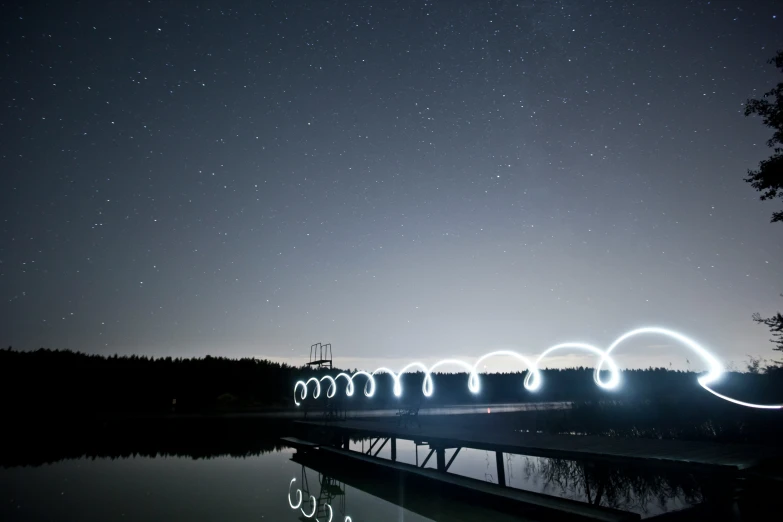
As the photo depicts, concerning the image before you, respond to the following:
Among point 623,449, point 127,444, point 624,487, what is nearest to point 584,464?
point 623,449

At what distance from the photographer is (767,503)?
7406 mm

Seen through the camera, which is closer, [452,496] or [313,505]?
[313,505]

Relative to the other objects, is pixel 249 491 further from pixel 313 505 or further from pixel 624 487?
pixel 624 487

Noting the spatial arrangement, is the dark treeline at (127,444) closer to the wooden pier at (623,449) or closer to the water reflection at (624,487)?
the wooden pier at (623,449)

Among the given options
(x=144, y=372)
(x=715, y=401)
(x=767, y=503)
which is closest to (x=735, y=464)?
(x=767, y=503)

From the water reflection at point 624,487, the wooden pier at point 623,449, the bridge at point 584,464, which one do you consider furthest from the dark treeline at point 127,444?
the water reflection at point 624,487

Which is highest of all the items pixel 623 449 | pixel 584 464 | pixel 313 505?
pixel 623 449

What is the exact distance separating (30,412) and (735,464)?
72.7m

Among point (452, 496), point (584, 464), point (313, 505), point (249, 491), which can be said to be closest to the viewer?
point (584, 464)

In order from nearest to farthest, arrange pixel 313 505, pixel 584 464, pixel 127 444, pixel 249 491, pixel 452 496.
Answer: pixel 584 464 → pixel 313 505 → pixel 452 496 → pixel 249 491 → pixel 127 444

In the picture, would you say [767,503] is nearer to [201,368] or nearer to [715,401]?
[715,401]

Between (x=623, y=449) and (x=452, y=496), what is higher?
(x=623, y=449)

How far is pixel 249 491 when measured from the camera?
14.1 meters

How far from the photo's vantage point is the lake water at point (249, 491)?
445 inches
